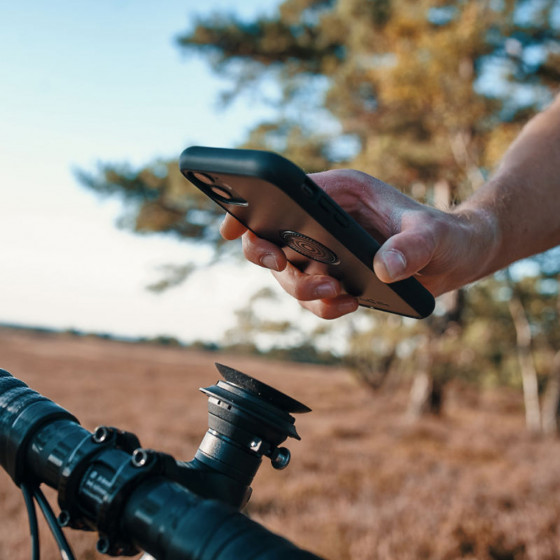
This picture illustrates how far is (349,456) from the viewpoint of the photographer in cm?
696

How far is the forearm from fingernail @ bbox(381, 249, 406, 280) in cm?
41

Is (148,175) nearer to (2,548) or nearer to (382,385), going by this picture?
(2,548)

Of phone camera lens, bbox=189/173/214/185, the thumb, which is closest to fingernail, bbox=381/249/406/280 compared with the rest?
the thumb

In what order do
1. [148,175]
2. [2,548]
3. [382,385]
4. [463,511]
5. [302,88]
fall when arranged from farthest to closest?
[382,385]
[302,88]
[148,175]
[463,511]
[2,548]

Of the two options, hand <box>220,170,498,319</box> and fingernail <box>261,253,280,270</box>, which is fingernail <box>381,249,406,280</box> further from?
fingernail <box>261,253,280,270</box>

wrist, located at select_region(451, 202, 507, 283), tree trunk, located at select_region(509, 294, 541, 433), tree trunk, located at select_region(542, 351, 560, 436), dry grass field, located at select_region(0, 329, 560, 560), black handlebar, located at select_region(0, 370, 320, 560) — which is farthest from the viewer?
tree trunk, located at select_region(509, 294, 541, 433)

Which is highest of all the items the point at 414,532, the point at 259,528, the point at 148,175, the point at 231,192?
the point at 148,175

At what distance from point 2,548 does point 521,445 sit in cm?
816

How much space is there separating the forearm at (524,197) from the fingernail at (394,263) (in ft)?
1.36

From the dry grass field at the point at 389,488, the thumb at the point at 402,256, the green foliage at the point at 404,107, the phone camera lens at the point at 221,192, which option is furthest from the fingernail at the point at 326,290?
the green foliage at the point at 404,107

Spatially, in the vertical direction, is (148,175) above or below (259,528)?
above

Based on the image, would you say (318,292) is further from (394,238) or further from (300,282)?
(394,238)

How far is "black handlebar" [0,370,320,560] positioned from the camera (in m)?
0.54

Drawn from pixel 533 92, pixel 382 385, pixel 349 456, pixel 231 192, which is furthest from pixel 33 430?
pixel 382 385
